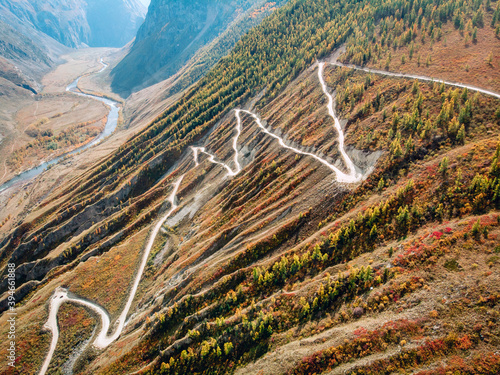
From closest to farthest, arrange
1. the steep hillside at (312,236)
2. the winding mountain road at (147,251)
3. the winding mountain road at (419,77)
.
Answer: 1. the steep hillside at (312,236)
2. the winding mountain road at (419,77)
3. the winding mountain road at (147,251)

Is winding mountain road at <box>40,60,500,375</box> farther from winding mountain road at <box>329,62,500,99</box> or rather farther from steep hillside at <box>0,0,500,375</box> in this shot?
steep hillside at <box>0,0,500,375</box>

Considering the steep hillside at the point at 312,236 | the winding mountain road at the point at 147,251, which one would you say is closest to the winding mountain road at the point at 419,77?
the winding mountain road at the point at 147,251

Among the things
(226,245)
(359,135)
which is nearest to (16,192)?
(226,245)

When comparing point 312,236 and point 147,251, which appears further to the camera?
point 147,251

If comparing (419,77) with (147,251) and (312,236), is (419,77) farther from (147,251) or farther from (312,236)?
(147,251)

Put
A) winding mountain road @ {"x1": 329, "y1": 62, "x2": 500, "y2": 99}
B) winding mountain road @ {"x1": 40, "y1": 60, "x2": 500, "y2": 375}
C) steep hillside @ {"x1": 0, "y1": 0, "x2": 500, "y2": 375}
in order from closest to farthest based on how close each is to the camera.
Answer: steep hillside @ {"x1": 0, "y1": 0, "x2": 500, "y2": 375}
winding mountain road @ {"x1": 329, "y1": 62, "x2": 500, "y2": 99}
winding mountain road @ {"x1": 40, "y1": 60, "x2": 500, "y2": 375}

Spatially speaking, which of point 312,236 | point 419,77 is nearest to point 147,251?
point 312,236

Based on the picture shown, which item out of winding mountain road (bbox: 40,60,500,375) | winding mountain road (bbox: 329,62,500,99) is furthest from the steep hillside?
winding mountain road (bbox: 329,62,500,99)

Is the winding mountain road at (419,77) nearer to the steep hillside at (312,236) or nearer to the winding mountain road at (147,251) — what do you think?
the winding mountain road at (147,251)
